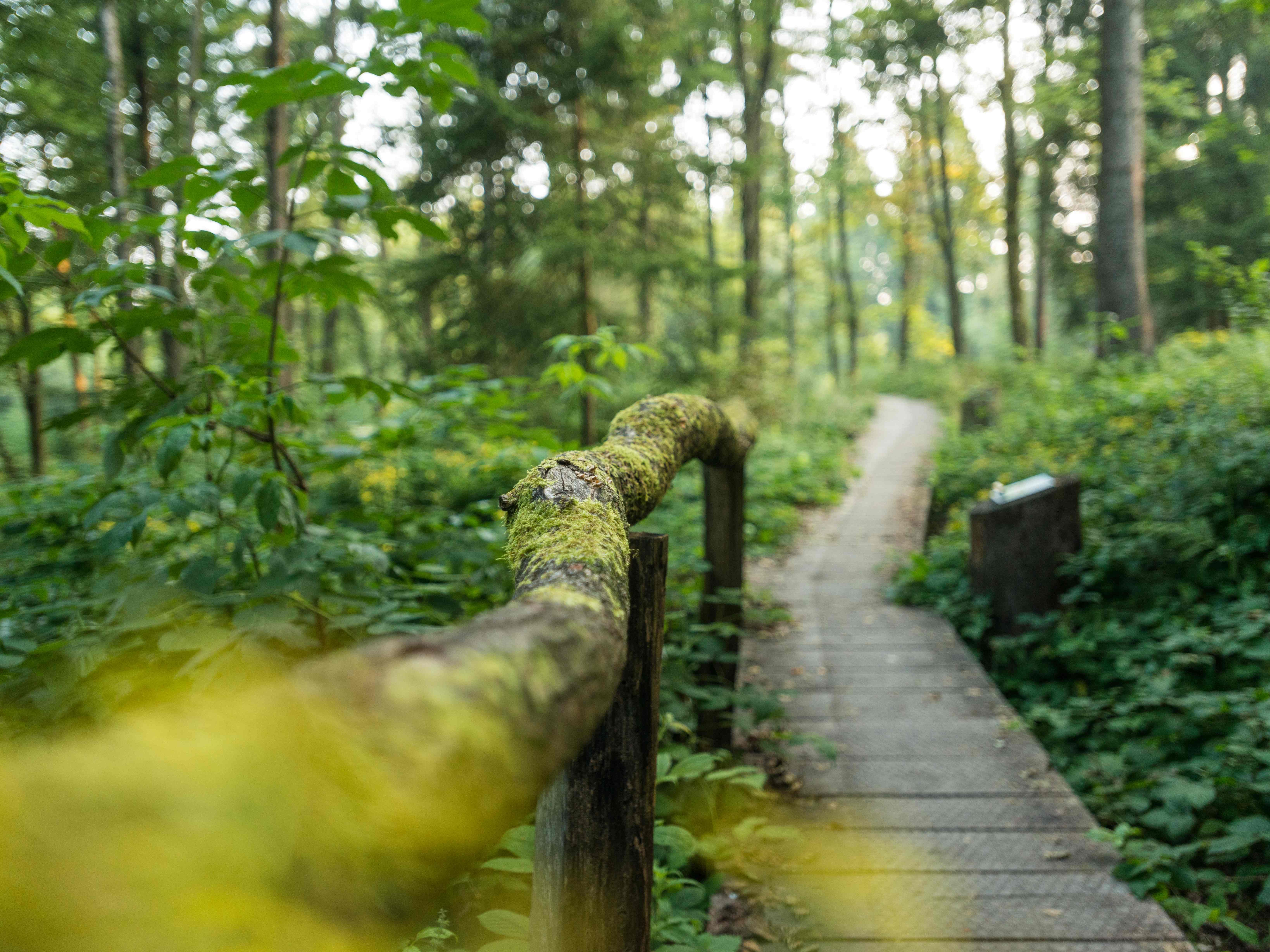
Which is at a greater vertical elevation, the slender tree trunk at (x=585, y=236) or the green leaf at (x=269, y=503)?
the slender tree trunk at (x=585, y=236)

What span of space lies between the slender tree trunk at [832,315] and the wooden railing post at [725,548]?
25.5m

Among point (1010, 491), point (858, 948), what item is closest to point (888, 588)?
point (1010, 491)

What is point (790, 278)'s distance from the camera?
2044 centimetres

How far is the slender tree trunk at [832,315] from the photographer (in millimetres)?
31891

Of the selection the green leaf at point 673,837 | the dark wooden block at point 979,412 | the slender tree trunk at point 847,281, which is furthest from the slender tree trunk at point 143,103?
the slender tree trunk at point 847,281

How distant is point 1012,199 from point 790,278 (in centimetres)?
600

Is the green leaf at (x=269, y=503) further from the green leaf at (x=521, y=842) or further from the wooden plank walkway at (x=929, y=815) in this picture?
the wooden plank walkway at (x=929, y=815)

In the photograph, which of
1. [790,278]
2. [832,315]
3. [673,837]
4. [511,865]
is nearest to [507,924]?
[511,865]

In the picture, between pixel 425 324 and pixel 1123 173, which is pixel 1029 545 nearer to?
pixel 1123 173

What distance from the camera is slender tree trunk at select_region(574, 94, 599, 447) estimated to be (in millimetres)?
10922

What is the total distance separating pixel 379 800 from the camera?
58cm

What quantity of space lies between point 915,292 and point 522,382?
35.5 m

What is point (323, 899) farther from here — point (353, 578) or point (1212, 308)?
point (1212, 308)

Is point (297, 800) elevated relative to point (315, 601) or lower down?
elevated
